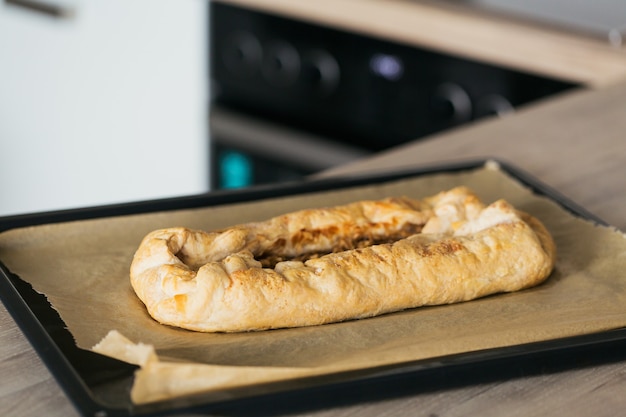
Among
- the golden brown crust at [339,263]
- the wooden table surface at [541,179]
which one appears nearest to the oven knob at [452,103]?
the wooden table surface at [541,179]

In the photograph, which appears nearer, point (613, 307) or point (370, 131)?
point (613, 307)

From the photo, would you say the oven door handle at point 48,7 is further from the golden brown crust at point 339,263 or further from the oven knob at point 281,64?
the golden brown crust at point 339,263

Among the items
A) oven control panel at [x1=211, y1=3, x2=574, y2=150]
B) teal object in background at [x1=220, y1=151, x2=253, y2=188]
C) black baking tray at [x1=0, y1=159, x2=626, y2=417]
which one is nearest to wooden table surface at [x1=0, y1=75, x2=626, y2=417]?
black baking tray at [x1=0, y1=159, x2=626, y2=417]

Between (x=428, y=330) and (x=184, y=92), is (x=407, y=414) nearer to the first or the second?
(x=428, y=330)

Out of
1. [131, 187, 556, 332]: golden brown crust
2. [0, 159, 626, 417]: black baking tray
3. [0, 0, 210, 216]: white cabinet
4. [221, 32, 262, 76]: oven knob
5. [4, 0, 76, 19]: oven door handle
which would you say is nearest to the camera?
[0, 159, 626, 417]: black baking tray

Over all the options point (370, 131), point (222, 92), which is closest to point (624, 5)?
point (370, 131)

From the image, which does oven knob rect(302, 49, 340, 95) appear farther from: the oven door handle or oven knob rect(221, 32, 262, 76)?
the oven door handle

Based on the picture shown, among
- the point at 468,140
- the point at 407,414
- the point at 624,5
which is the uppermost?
the point at 624,5
